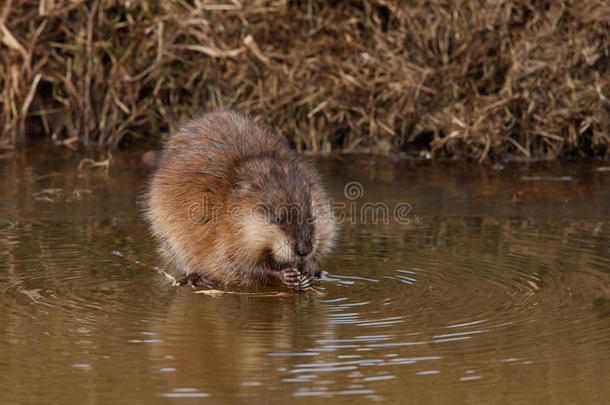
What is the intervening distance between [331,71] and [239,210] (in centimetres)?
424

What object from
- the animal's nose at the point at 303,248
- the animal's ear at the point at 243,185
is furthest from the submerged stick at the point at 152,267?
the animal's nose at the point at 303,248

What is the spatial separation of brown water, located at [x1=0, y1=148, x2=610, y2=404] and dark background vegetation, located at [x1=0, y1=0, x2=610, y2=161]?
4.57 feet

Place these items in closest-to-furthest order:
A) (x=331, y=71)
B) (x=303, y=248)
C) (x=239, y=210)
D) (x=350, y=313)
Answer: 1. (x=350, y=313)
2. (x=303, y=248)
3. (x=239, y=210)
4. (x=331, y=71)

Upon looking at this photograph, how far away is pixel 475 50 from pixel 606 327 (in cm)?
517

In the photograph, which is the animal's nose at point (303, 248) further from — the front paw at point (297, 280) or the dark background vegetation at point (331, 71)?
the dark background vegetation at point (331, 71)

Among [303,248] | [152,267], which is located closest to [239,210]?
[303,248]

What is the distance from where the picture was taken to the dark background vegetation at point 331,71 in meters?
9.12

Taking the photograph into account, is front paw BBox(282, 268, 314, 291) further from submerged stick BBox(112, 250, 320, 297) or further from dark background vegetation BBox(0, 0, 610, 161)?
dark background vegetation BBox(0, 0, 610, 161)

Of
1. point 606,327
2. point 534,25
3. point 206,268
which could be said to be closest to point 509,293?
point 606,327

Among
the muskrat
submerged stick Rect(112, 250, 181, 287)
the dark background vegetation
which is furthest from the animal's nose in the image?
the dark background vegetation

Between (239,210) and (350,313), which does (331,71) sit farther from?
(350,313)

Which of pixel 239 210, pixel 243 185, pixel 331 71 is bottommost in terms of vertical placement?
pixel 239 210

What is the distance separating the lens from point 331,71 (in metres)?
9.63

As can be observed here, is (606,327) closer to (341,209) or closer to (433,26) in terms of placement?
(341,209)
